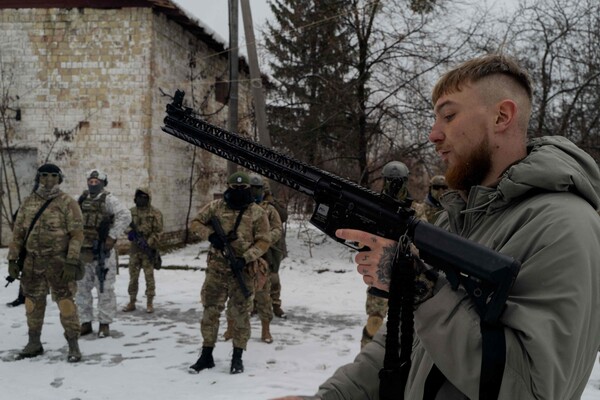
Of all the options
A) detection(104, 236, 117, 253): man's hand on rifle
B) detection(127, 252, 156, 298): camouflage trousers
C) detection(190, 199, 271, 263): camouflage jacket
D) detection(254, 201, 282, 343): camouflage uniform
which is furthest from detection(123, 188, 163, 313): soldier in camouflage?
detection(190, 199, 271, 263): camouflage jacket

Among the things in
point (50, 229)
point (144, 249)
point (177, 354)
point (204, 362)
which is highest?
point (50, 229)

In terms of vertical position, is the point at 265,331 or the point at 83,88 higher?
the point at 83,88

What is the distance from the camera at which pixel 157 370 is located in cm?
559

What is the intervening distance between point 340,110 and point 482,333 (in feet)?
41.2

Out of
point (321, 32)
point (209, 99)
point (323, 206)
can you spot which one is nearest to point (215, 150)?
point (323, 206)

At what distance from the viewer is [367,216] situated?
1749 mm

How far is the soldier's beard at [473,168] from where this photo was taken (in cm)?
151

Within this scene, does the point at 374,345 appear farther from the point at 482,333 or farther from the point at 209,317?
the point at 209,317

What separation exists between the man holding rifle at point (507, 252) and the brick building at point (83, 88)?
12.1 meters

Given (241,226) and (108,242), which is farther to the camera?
(108,242)

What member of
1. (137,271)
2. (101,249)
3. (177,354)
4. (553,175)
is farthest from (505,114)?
(137,271)

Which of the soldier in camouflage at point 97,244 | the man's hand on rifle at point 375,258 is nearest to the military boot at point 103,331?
the soldier in camouflage at point 97,244

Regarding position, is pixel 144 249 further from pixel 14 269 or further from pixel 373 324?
pixel 373 324

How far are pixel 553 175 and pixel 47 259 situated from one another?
19.6 ft
